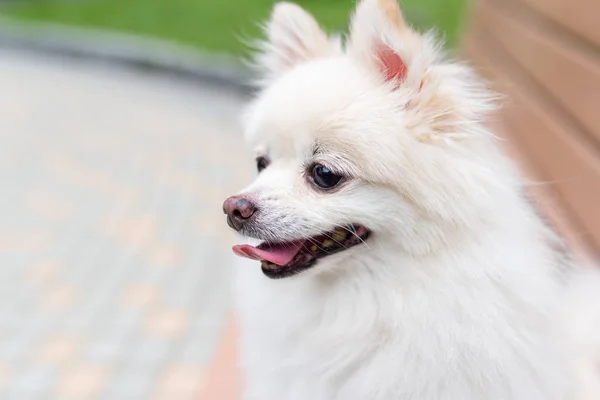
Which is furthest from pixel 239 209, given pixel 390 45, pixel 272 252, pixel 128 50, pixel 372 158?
pixel 128 50

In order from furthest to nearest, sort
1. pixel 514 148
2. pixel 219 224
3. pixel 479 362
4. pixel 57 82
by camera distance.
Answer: pixel 57 82 → pixel 219 224 → pixel 514 148 → pixel 479 362

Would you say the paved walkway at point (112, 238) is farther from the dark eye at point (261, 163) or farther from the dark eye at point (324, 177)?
the dark eye at point (324, 177)

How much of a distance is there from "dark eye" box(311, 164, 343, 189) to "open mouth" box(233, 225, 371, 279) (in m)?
0.09

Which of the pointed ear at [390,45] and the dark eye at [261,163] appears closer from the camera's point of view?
the pointed ear at [390,45]

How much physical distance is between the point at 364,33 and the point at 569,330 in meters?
0.70

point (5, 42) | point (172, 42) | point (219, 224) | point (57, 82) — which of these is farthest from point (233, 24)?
point (219, 224)

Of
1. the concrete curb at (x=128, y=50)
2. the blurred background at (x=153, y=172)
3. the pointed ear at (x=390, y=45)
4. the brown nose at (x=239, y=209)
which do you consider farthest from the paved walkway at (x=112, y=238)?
the pointed ear at (x=390, y=45)

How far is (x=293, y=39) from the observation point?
4.25 feet

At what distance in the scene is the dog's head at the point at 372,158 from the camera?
1058mm

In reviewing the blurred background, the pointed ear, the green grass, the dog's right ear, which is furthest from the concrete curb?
the pointed ear

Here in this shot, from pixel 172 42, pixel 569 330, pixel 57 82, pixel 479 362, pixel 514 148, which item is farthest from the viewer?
pixel 172 42

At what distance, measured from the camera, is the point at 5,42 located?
5.11 metres

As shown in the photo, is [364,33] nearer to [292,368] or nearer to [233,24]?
[292,368]

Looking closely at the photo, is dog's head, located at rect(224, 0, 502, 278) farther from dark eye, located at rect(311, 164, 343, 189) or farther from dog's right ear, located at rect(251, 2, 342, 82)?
dog's right ear, located at rect(251, 2, 342, 82)
